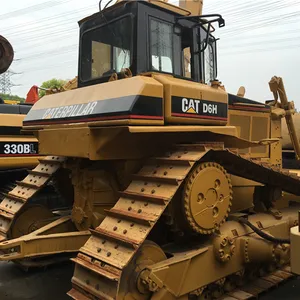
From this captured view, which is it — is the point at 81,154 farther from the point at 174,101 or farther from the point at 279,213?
the point at 279,213

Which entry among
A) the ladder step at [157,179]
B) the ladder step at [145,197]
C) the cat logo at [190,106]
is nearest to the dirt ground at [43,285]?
the ladder step at [145,197]

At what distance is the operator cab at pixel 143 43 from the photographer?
14.7ft

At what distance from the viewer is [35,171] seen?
5.77 m

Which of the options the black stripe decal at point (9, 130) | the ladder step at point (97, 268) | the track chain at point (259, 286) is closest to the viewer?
the ladder step at point (97, 268)

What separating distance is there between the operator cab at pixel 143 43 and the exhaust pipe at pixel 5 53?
5.06 feet

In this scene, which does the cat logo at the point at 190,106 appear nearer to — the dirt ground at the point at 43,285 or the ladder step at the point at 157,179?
the ladder step at the point at 157,179

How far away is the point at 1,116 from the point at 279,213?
15.1ft

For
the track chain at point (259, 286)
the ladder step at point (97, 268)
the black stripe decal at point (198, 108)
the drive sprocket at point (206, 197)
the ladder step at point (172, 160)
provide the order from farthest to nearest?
the track chain at point (259, 286), the black stripe decal at point (198, 108), the drive sprocket at point (206, 197), the ladder step at point (172, 160), the ladder step at point (97, 268)

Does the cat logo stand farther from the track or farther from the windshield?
the windshield

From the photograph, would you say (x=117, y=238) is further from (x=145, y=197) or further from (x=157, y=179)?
(x=157, y=179)

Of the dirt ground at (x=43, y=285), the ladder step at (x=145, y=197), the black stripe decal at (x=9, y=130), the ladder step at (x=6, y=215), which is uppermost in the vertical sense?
the black stripe decal at (x=9, y=130)

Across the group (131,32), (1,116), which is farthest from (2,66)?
(131,32)

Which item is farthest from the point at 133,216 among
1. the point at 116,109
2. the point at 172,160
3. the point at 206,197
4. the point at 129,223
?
the point at 116,109

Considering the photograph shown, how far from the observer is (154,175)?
13.2 ft
